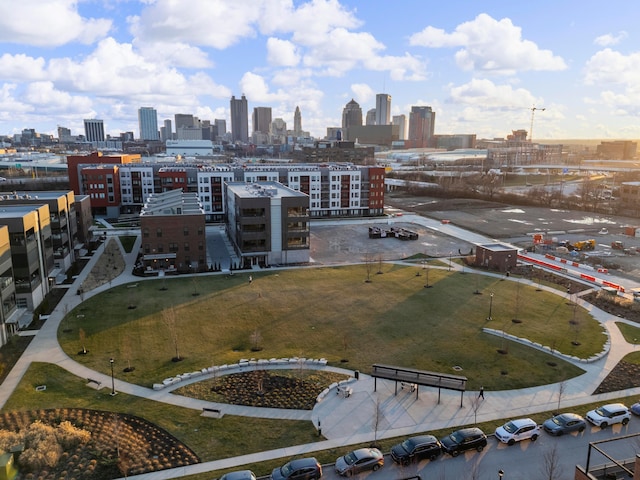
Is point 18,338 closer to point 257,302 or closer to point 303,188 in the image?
point 257,302

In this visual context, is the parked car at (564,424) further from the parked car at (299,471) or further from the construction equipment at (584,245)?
the construction equipment at (584,245)

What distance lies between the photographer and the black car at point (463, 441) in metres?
25.5

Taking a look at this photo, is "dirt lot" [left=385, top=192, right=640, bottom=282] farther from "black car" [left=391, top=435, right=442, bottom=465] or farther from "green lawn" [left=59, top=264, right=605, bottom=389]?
"black car" [left=391, top=435, right=442, bottom=465]

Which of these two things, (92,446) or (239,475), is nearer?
(239,475)

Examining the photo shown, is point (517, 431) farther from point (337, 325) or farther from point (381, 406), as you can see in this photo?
point (337, 325)

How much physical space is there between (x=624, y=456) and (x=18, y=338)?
151 ft

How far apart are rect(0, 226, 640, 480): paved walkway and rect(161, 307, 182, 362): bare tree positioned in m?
5.35

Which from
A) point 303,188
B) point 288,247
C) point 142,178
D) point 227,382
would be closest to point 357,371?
point 227,382

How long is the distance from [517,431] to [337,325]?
2014 centimetres

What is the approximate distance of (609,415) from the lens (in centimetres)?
2847

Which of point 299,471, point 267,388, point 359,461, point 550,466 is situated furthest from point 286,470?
point 550,466

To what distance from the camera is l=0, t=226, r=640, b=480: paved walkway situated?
2688 centimetres

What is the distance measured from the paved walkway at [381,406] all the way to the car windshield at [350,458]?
1.99 m

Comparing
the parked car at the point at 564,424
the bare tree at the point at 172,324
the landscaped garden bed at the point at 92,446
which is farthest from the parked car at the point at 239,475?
the parked car at the point at 564,424
